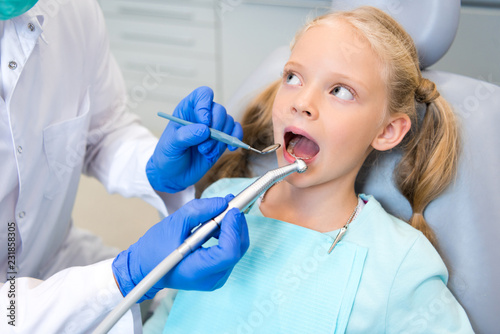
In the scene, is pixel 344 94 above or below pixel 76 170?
above

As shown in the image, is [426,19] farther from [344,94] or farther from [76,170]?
[76,170]

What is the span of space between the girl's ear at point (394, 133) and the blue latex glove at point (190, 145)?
32 centimetres

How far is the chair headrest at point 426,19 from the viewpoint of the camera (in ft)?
3.76

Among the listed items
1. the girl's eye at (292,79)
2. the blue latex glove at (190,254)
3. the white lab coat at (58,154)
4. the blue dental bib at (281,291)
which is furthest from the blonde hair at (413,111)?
the white lab coat at (58,154)

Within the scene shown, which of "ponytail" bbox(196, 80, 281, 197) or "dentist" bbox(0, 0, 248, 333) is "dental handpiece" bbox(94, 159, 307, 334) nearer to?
"dentist" bbox(0, 0, 248, 333)

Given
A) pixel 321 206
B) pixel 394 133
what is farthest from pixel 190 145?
pixel 394 133

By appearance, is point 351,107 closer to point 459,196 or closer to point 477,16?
point 459,196

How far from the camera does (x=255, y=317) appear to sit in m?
1.03

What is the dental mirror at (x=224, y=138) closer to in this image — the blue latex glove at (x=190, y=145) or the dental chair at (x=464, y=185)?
the blue latex glove at (x=190, y=145)

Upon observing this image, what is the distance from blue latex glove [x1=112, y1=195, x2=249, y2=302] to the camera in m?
0.87

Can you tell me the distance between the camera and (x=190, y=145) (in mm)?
1064

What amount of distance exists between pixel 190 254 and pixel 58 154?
0.52 meters

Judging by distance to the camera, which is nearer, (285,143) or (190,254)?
(190,254)

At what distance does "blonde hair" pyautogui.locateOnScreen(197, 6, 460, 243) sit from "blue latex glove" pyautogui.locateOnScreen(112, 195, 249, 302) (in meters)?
0.45
